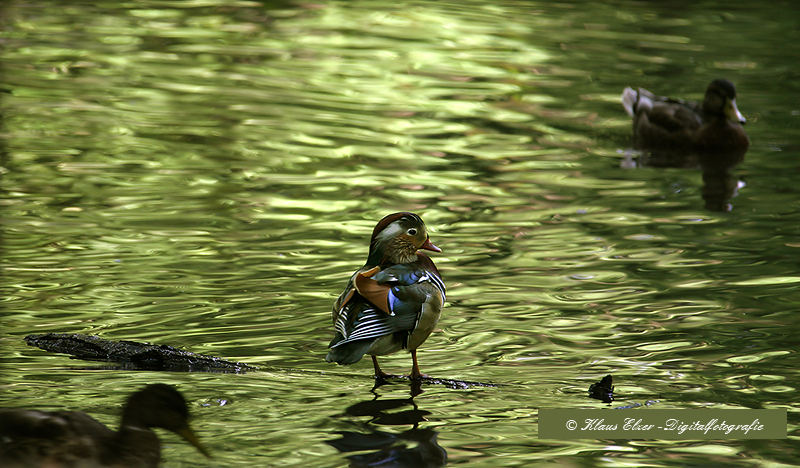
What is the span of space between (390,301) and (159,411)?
149 centimetres

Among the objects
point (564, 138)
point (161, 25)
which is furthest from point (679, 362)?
point (161, 25)

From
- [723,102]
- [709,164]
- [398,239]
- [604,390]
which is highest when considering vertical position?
[398,239]

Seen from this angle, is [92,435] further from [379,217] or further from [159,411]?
[379,217]

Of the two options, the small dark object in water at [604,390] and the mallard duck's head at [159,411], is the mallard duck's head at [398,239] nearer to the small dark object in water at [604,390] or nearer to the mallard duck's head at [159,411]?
the small dark object in water at [604,390]

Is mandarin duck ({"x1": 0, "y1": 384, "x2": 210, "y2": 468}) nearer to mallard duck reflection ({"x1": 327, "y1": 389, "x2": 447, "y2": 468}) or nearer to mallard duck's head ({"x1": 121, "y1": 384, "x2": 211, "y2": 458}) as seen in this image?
mallard duck's head ({"x1": 121, "y1": 384, "x2": 211, "y2": 458})

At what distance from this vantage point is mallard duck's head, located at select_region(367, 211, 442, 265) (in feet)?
21.5

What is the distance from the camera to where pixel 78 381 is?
6246 mm

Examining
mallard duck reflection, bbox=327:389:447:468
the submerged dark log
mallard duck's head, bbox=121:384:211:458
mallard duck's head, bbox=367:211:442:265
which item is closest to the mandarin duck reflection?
mallard duck's head, bbox=367:211:442:265

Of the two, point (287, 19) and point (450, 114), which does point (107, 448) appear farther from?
point (287, 19)

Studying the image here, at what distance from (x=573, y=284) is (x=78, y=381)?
3649 mm

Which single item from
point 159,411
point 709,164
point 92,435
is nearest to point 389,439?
point 159,411

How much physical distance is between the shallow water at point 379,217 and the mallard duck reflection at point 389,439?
0.02 metres

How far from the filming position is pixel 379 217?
998 cm

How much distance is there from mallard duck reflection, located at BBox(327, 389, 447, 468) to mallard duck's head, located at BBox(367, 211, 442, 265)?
0.84 m
